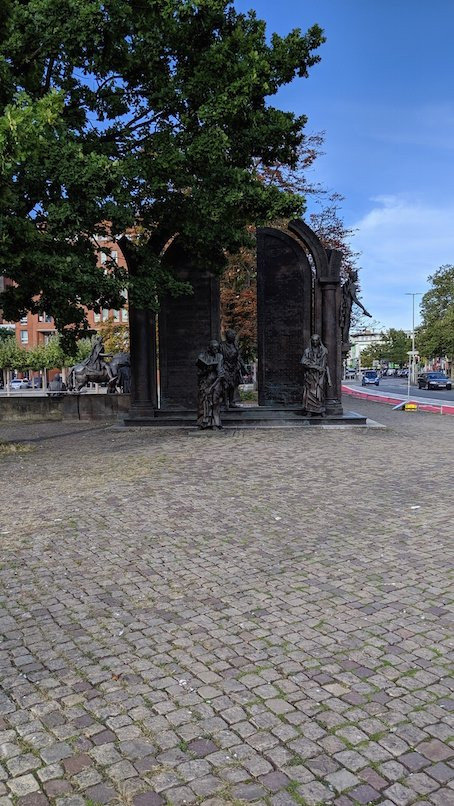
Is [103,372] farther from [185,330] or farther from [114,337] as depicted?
[114,337]

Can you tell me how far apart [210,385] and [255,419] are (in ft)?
6.18

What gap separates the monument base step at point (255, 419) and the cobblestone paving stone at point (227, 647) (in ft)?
27.2

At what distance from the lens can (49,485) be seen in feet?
28.6

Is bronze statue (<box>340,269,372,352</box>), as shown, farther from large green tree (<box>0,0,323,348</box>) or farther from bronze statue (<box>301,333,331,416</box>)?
large green tree (<box>0,0,323,348</box>)

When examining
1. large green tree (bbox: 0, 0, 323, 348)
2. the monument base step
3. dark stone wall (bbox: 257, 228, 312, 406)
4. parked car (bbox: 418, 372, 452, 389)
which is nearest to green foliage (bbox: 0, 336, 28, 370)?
parked car (bbox: 418, 372, 452, 389)

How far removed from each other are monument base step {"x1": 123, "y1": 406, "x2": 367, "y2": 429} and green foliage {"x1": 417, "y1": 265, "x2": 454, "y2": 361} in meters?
57.0

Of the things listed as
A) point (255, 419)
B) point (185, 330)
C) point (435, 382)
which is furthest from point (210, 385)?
point (435, 382)

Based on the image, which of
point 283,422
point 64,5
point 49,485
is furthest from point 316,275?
point 49,485

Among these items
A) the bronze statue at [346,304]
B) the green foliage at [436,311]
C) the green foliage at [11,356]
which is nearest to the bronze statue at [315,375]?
the bronze statue at [346,304]

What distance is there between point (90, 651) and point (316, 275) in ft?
50.1

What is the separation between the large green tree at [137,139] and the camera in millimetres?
11062

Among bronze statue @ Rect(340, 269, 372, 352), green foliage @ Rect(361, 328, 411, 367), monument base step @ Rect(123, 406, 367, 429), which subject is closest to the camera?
monument base step @ Rect(123, 406, 367, 429)

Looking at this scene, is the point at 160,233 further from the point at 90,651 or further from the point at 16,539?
the point at 90,651

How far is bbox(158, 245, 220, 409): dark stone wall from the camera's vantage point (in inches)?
705
